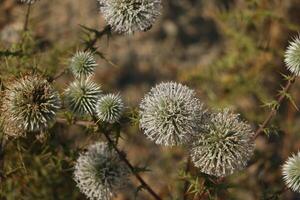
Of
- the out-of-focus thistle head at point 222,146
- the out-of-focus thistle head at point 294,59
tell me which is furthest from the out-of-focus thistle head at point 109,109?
the out-of-focus thistle head at point 294,59

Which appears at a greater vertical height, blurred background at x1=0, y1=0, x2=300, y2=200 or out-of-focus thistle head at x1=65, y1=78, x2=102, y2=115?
blurred background at x1=0, y1=0, x2=300, y2=200

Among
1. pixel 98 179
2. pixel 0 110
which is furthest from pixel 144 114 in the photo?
pixel 0 110

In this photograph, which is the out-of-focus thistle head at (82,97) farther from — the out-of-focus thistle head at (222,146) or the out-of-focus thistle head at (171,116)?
the out-of-focus thistle head at (222,146)

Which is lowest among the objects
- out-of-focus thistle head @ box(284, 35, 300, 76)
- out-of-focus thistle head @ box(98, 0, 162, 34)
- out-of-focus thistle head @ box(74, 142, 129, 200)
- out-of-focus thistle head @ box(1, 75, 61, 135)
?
out-of-focus thistle head @ box(74, 142, 129, 200)

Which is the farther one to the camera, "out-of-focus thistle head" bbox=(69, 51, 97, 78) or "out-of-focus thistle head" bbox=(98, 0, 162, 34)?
"out-of-focus thistle head" bbox=(98, 0, 162, 34)

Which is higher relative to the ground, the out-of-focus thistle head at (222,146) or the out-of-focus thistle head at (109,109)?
the out-of-focus thistle head at (109,109)

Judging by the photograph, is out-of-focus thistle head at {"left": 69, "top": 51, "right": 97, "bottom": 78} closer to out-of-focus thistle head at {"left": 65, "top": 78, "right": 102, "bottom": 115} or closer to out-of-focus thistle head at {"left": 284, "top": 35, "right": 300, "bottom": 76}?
out-of-focus thistle head at {"left": 65, "top": 78, "right": 102, "bottom": 115}

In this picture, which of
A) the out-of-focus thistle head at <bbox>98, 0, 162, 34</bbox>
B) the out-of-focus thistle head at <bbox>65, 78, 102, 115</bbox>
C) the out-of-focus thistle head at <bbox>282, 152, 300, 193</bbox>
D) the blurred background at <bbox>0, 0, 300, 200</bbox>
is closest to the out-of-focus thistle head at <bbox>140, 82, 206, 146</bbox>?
the out-of-focus thistle head at <bbox>65, 78, 102, 115</bbox>
